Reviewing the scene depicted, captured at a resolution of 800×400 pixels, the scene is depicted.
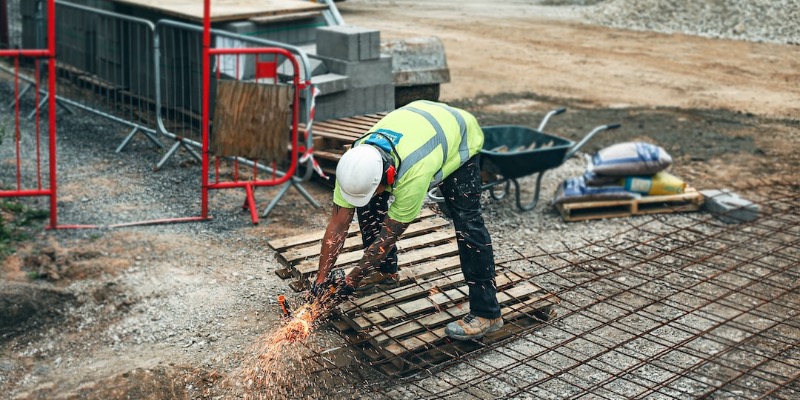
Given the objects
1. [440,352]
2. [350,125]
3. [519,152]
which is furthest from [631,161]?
[440,352]

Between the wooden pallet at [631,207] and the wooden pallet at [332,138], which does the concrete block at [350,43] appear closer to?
the wooden pallet at [332,138]

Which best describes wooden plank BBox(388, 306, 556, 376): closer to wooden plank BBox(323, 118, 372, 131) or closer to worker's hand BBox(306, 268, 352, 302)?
worker's hand BBox(306, 268, 352, 302)

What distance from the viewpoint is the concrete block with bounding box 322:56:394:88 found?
8.90 metres

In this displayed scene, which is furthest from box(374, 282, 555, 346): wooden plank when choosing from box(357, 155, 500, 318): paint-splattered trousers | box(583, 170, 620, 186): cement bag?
box(583, 170, 620, 186): cement bag

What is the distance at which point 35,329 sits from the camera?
19.0ft

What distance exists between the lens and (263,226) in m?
7.78

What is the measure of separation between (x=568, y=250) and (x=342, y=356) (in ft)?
8.33

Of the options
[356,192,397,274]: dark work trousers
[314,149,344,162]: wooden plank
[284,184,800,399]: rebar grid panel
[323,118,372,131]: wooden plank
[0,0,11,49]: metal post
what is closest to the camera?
[284,184,800,399]: rebar grid panel

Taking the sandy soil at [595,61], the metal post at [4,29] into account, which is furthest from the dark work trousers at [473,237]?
the metal post at [4,29]

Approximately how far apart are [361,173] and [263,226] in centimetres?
309

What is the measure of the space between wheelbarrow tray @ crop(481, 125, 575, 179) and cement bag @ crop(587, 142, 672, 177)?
1.20ft

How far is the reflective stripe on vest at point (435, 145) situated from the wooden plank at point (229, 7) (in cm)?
443

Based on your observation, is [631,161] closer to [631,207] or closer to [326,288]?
[631,207]

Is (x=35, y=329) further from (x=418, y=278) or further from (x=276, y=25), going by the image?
(x=276, y=25)
